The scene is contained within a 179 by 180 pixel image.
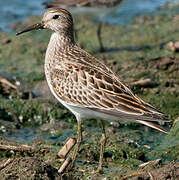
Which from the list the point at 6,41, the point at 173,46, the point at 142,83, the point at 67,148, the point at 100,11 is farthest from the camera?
the point at 100,11

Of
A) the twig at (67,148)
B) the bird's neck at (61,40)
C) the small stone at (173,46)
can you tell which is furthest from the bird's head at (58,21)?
the small stone at (173,46)

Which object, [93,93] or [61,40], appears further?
[61,40]

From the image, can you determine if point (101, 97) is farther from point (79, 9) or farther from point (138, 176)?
point (79, 9)

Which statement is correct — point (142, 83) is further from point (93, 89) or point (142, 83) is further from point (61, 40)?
point (93, 89)

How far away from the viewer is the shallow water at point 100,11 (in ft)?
47.2

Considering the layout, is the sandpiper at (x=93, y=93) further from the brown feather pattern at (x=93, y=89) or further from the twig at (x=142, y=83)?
the twig at (x=142, y=83)

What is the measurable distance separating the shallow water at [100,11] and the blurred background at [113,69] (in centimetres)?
3

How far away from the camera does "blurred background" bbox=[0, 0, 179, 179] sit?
704cm

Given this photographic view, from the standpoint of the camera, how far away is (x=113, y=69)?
1032 cm

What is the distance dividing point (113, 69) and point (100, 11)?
4.26 metres

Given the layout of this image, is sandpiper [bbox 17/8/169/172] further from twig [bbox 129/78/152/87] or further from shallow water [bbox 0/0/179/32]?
shallow water [bbox 0/0/179/32]

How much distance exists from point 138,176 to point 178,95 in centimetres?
371

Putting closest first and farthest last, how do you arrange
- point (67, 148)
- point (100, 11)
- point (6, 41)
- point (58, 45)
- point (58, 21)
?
point (67, 148) < point (58, 45) < point (58, 21) < point (6, 41) < point (100, 11)

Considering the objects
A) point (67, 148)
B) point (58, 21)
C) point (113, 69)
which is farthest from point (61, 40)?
point (113, 69)
